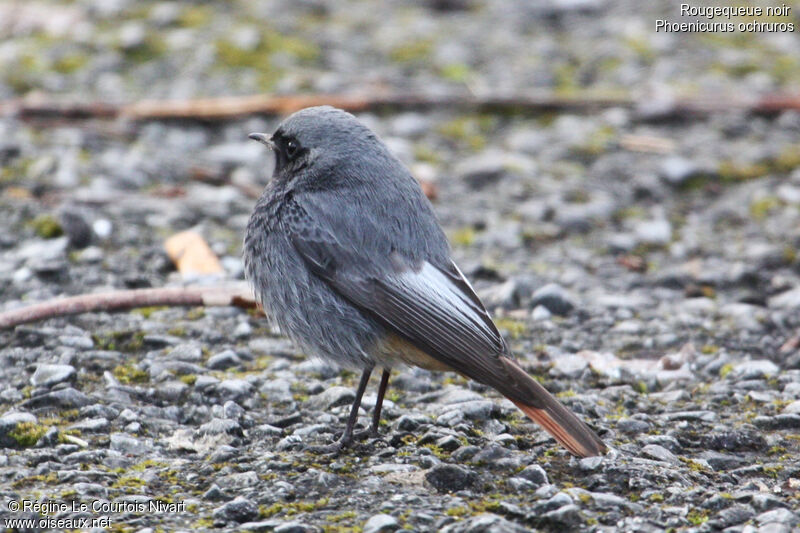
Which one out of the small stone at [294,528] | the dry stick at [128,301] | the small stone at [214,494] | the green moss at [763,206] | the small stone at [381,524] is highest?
the green moss at [763,206]

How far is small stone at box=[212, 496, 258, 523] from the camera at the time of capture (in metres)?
3.73

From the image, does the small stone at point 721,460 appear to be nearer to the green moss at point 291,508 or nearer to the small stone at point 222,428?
the green moss at point 291,508

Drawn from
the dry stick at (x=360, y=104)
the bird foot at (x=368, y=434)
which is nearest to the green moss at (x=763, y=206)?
the dry stick at (x=360, y=104)

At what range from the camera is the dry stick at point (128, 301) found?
17.6 ft

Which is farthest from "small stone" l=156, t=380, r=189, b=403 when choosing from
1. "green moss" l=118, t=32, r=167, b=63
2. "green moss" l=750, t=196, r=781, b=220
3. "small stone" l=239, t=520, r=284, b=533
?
"green moss" l=118, t=32, r=167, b=63

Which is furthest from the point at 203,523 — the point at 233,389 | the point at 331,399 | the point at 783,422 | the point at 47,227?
the point at 47,227

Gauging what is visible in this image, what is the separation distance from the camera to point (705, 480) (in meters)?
4.06

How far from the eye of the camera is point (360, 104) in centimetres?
872

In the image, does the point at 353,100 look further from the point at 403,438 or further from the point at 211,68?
the point at 403,438

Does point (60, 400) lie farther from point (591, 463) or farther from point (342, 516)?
point (591, 463)

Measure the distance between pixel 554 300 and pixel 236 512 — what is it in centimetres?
288

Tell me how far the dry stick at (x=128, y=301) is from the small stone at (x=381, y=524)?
2390 millimetres

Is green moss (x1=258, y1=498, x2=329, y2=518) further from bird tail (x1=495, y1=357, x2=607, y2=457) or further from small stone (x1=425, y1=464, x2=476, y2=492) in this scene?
bird tail (x1=495, y1=357, x2=607, y2=457)

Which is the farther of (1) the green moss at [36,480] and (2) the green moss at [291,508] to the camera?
(1) the green moss at [36,480]
